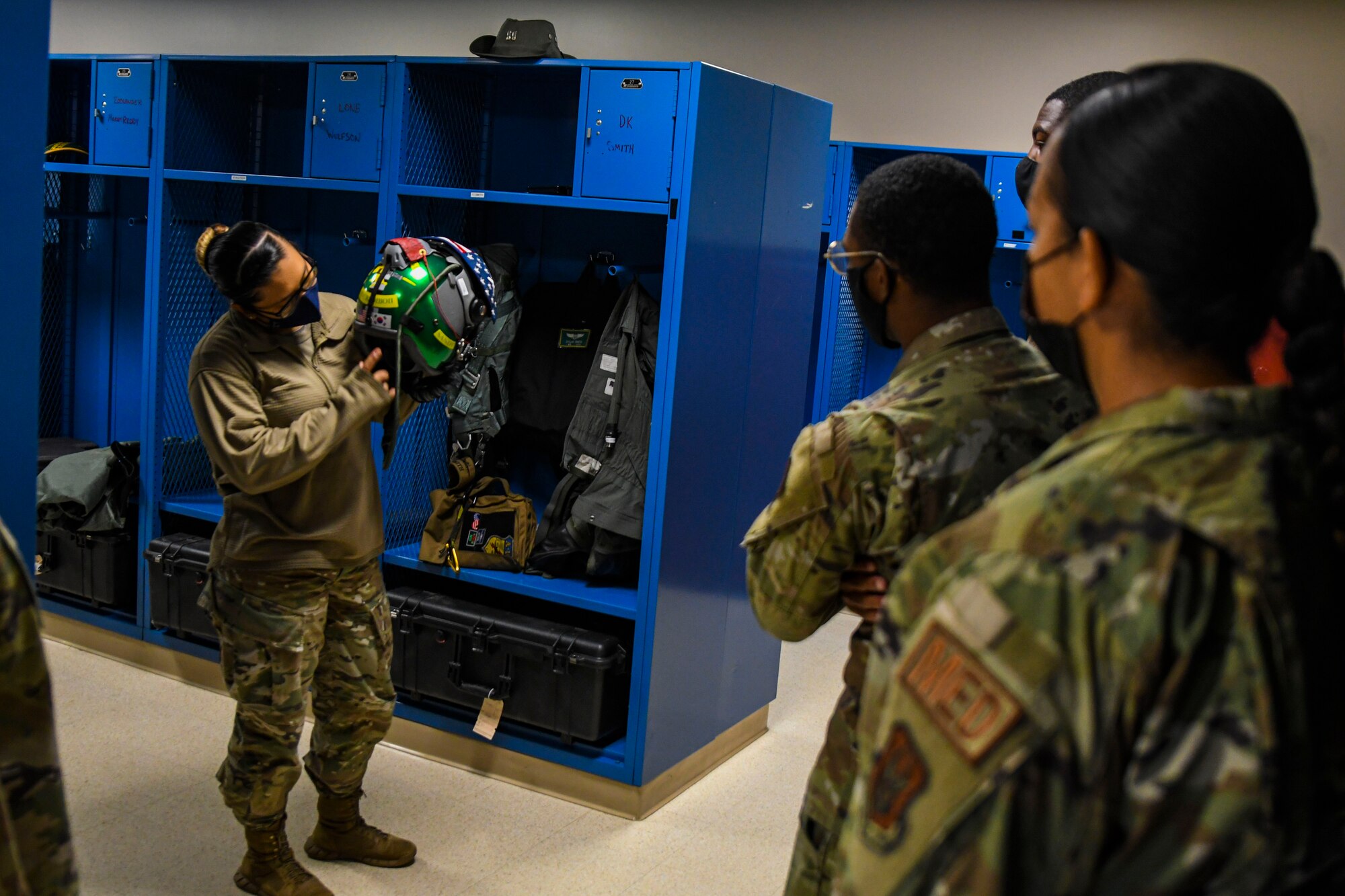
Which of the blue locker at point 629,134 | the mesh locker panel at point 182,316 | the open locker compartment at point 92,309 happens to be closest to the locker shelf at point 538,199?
the blue locker at point 629,134

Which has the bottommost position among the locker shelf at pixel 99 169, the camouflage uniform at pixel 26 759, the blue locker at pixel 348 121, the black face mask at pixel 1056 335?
the camouflage uniform at pixel 26 759

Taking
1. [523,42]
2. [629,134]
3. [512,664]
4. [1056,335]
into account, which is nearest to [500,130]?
[523,42]

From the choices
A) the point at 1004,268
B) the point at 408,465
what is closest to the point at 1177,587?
the point at 408,465

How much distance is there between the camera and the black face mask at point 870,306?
70.1 inches

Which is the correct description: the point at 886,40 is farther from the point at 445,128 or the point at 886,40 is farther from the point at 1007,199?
the point at 445,128

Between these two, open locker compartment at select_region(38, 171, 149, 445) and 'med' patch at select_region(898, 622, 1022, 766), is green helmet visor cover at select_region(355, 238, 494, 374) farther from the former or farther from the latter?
open locker compartment at select_region(38, 171, 149, 445)

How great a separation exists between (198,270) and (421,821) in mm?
2504

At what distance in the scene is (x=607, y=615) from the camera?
13.2 ft

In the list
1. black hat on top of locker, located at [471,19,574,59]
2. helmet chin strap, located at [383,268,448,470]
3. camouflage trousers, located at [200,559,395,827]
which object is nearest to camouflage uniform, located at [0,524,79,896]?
helmet chin strap, located at [383,268,448,470]

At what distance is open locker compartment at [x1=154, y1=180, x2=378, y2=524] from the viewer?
4.46 metres

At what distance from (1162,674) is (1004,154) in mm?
5065

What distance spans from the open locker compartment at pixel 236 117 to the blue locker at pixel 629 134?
59.7 inches

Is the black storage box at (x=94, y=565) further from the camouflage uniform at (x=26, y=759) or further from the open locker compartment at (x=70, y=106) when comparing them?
the camouflage uniform at (x=26, y=759)

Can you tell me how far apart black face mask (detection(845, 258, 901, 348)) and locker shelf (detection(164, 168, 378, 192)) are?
2.55 meters
